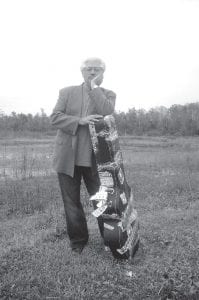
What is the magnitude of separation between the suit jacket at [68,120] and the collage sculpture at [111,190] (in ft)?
0.91

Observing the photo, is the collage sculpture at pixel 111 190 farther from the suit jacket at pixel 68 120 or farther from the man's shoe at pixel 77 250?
the man's shoe at pixel 77 250

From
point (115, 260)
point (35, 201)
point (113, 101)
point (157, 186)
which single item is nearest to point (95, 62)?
point (113, 101)

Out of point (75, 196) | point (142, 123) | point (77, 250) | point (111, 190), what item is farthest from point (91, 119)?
point (142, 123)

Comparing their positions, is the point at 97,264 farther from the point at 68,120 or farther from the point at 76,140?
the point at 68,120

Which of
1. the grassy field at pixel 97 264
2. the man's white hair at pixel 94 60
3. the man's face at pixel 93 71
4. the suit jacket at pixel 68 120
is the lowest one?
the grassy field at pixel 97 264

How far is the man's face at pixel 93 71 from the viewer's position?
4.15 meters

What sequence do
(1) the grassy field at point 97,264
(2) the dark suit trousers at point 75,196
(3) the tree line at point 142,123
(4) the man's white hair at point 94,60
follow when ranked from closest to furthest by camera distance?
(1) the grassy field at point 97,264
(4) the man's white hair at point 94,60
(2) the dark suit trousers at point 75,196
(3) the tree line at point 142,123

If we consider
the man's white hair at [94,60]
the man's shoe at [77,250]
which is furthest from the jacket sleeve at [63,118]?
the man's shoe at [77,250]

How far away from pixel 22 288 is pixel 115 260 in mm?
1085

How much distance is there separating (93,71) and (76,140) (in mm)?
747

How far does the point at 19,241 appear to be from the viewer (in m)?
5.15

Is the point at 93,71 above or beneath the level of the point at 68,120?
above

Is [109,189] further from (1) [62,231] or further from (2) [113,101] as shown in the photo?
(1) [62,231]

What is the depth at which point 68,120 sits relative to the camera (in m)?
4.20
